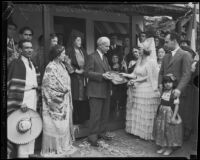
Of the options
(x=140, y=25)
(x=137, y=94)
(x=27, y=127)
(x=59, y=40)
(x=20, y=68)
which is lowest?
→ (x=27, y=127)

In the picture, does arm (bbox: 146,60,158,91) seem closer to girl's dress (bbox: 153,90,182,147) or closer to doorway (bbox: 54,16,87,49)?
girl's dress (bbox: 153,90,182,147)

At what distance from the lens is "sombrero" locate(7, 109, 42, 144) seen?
4.64m

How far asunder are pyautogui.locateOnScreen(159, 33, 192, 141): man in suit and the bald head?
39.2 inches

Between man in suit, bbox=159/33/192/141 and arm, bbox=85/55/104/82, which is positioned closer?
man in suit, bbox=159/33/192/141

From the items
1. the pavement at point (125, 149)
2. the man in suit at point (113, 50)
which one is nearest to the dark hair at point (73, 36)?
the man in suit at point (113, 50)

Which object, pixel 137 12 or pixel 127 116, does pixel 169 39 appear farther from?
pixel 127 116

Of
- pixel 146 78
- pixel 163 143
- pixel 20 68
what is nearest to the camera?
pixel 20 68

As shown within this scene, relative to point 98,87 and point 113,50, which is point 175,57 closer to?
point 113,50

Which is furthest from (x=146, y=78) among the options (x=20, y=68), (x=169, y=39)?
(x=20, y=68)

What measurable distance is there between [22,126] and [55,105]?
1.98ft

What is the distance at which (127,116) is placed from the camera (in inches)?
223

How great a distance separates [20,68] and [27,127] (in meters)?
0.93

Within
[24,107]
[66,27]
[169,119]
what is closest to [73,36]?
[66,27]

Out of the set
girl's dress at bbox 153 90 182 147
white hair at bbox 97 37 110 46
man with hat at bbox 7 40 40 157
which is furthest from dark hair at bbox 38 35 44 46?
girl's dress at bbox 153 90 182 147
